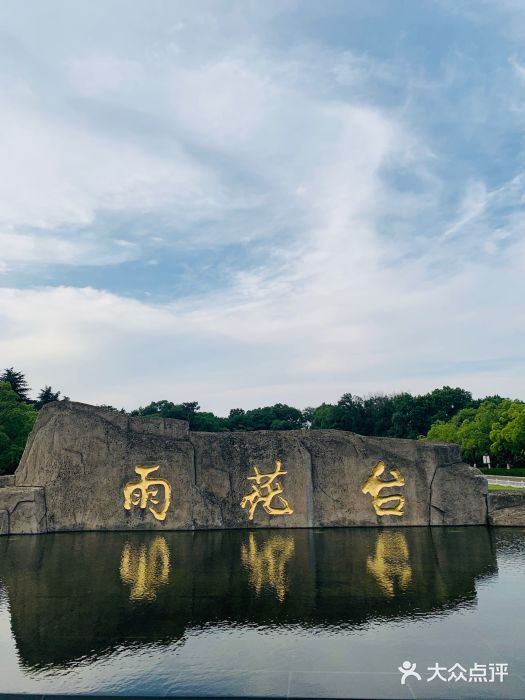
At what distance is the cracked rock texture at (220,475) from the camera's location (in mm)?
11367

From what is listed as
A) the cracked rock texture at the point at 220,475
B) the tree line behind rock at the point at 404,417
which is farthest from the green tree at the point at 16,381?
the cracked rock texture at the point at 220,475

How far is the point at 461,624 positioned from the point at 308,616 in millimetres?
1464

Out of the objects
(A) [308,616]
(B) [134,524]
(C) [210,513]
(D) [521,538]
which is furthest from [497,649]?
(B) [134,524]

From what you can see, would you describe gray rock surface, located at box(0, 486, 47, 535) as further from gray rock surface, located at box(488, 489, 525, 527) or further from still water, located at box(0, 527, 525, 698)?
gray rock surface, located at box(488, 489, 525, 527)

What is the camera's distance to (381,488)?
38.0 feet

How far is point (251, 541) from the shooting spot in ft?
32.4

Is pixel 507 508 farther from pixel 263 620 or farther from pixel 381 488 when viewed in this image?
pixel 263 620

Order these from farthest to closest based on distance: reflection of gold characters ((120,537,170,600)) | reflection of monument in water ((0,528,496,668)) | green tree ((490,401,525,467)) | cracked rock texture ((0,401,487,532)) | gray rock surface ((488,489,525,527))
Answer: green tree ((490,401,525,467)) < cracked rock texture ((0,401,487,532)) < gray rock surface ((488,489,525,527)) < reflection of gold characters ((120,537,170,600)) < reflection of monument in water ((0,528,496,668))

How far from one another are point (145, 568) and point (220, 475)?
169 inches

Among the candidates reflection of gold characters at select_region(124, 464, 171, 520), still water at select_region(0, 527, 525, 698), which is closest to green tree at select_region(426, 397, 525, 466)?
reflection of gold characters at select_region(124, 464, 171, 520)

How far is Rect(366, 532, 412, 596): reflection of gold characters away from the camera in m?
6.56

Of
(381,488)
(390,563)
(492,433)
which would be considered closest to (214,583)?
(390,563)

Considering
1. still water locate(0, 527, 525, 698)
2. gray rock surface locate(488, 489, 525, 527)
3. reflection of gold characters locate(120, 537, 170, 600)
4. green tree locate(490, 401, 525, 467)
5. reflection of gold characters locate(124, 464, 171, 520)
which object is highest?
green tree locate(490, 401, 525, 467)

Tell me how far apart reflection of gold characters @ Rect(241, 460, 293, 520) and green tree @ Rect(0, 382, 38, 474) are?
1287 cm
